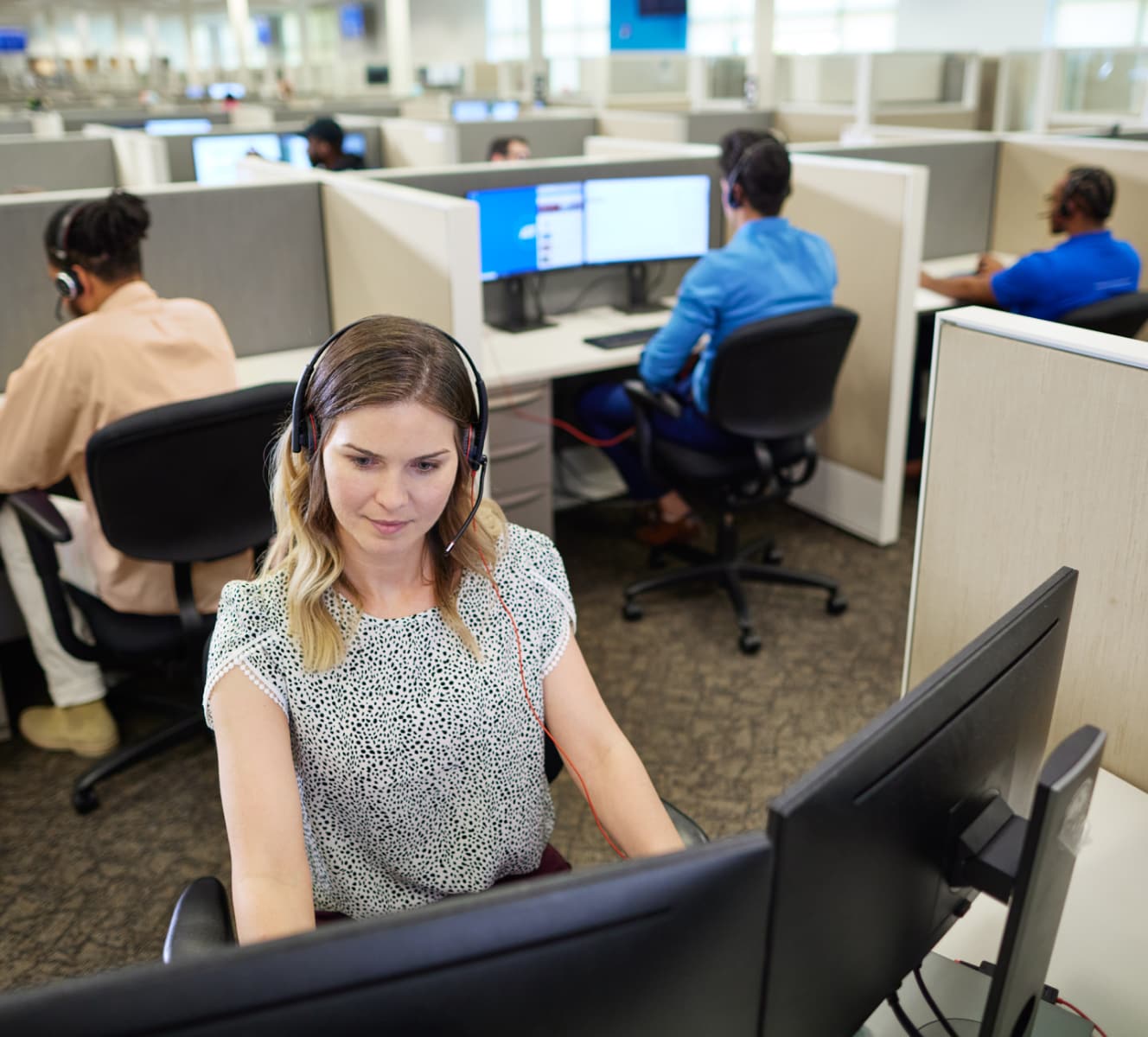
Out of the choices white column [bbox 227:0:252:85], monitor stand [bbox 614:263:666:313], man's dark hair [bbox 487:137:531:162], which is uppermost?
white column [bbox 227:0:252:85]

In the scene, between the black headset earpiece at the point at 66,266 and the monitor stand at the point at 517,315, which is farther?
the monitor stand at the point at 517,315

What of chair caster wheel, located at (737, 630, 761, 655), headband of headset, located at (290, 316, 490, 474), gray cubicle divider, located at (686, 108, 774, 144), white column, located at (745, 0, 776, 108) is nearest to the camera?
headband of headset, located at (290, 316, 490, 474)

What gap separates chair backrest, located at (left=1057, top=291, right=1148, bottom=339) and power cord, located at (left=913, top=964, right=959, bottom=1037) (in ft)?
6.05

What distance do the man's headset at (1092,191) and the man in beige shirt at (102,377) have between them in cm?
207

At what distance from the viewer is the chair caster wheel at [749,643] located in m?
2.49

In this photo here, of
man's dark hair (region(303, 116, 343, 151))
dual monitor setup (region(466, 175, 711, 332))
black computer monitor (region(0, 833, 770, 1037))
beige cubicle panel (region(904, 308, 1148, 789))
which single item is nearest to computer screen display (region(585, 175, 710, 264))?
dual monitor setup (region(466, 175, 711, 332))

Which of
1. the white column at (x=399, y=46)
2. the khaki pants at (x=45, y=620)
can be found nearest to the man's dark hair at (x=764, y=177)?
the khaki pants at (x=45, y=620)

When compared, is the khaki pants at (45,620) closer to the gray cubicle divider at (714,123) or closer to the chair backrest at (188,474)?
the chair backrest at (188,474)

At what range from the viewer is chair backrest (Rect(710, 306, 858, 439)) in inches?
87.9

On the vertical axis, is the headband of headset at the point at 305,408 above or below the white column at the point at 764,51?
below

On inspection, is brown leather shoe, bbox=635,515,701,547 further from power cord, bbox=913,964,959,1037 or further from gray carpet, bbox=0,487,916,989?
power cord, bbox=913,964,959,1037

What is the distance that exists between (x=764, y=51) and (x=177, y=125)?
274 centimetres

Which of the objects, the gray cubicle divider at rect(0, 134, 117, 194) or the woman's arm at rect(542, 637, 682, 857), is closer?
the woman's arm at rect(542, 637, 682, 857)

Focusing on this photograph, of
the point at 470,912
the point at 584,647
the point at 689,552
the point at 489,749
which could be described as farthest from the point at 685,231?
the point at 470,912
